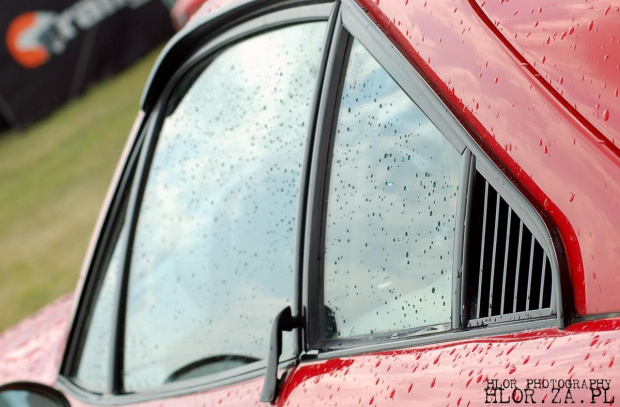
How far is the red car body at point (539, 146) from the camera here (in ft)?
3.55

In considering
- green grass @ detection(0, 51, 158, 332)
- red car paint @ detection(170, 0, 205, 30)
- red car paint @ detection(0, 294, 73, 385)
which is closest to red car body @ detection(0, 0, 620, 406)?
red car paint @ detection(0, 294, 73, 385)

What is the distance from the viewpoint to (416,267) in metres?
1.40

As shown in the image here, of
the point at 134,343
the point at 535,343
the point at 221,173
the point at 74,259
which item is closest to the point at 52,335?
the point at 134,343

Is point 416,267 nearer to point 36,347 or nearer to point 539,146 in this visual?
point 539,146

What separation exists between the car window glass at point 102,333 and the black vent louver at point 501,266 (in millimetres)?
1214

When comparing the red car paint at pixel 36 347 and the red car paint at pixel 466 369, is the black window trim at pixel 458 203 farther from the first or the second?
the red car paint at pixel 36 347

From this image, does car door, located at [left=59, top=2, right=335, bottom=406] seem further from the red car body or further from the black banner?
the black banner

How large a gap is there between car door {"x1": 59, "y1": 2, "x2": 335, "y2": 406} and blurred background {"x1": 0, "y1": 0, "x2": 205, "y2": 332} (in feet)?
19.1

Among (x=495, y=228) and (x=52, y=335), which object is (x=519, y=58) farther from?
(x=52, y=335)

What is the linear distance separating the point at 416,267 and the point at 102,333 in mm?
1217

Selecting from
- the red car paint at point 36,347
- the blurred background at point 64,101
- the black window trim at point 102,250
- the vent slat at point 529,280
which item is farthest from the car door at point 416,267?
the blurred background at point 64,101

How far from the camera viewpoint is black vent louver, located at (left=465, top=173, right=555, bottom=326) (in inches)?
46.4

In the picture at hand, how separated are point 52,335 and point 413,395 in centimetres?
169

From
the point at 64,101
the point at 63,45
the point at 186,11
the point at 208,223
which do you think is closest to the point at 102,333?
the point at 208,223
